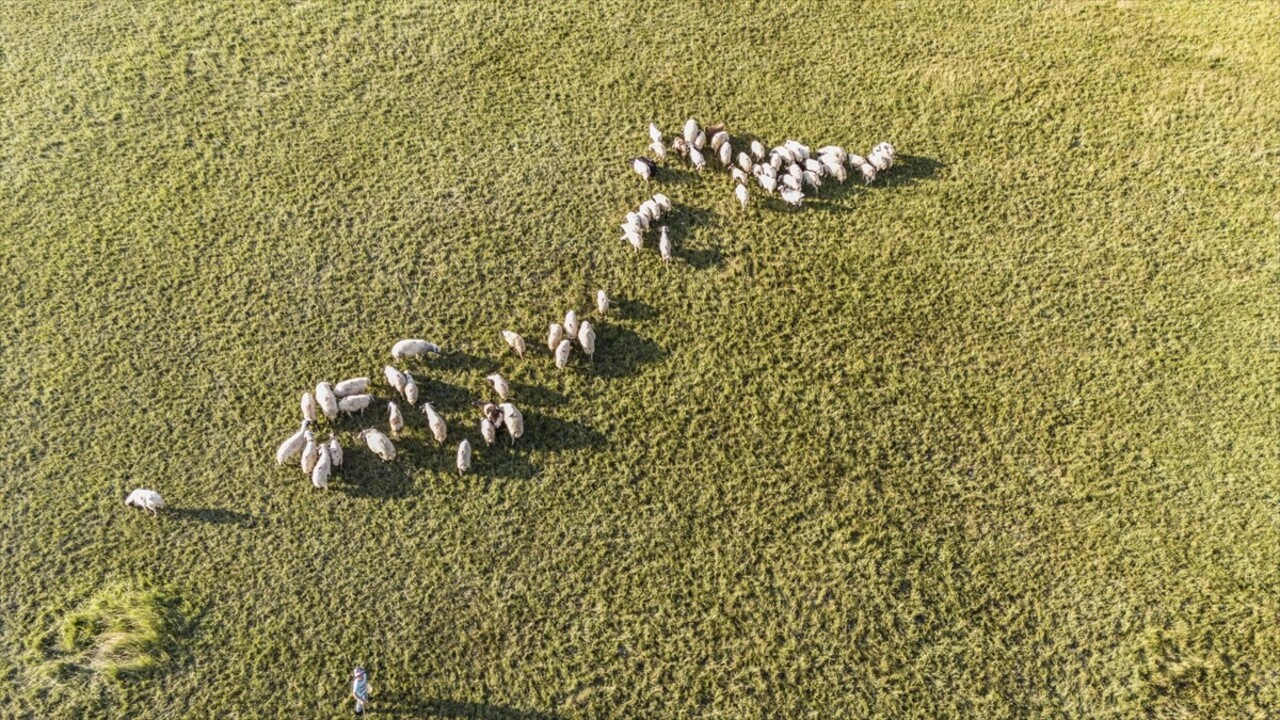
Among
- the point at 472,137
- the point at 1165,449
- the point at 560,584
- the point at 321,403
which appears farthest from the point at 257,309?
the point at 1165,449

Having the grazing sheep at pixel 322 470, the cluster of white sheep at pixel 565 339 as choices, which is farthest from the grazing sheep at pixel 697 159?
the grazing sheep at pixel 322 470

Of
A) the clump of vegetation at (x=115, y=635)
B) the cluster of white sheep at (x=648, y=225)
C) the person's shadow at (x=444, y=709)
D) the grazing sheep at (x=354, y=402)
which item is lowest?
the person's shadow at (x=444, y=709)

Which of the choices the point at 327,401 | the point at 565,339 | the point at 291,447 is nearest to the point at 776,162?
the point at 565,339

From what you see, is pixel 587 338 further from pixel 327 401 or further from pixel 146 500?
pixel 146 500

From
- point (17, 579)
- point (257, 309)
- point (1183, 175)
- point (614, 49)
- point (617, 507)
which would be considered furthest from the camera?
point (614, 49)

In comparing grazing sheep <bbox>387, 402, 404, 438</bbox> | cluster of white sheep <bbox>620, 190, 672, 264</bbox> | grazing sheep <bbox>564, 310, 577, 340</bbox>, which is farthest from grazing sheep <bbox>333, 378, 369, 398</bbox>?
cluster of white sheep <bbox>620, 190, 672, 264</bbox>

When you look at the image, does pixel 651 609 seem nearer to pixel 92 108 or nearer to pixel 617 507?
pixel 617 507

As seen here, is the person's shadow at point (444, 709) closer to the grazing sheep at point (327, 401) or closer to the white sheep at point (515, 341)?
the grazing sheep at point (327, 401)
